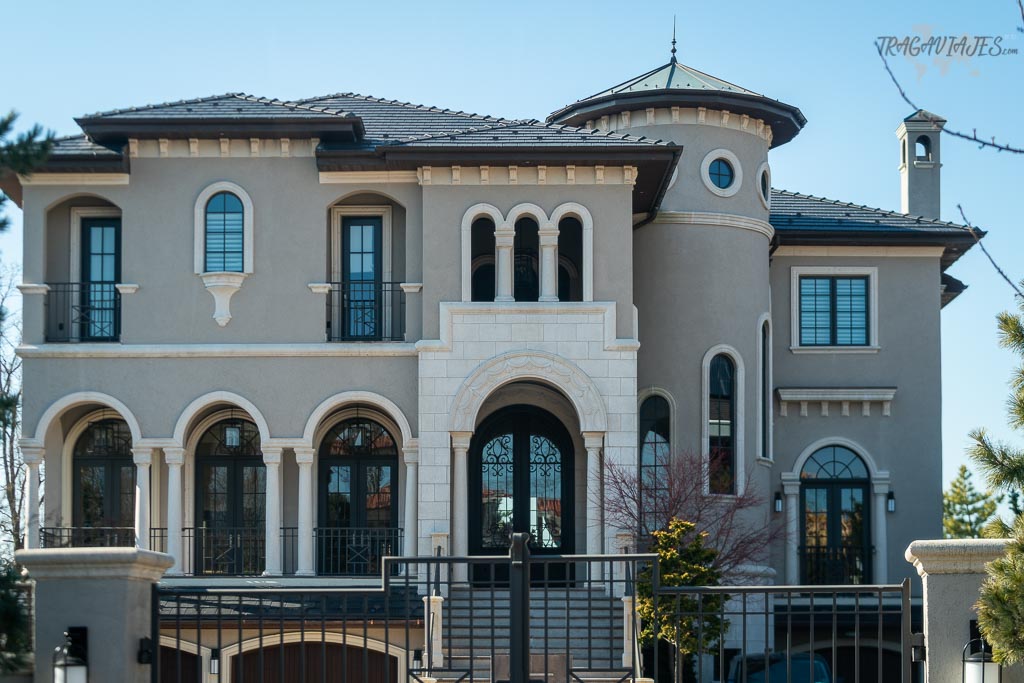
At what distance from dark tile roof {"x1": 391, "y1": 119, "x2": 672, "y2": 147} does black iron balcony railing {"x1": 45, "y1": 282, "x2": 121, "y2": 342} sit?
596cm

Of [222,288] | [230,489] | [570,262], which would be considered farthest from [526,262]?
[230,489]

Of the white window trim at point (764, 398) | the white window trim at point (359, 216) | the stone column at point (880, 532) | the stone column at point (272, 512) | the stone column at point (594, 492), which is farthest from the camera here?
the stone column at point (880, 532)

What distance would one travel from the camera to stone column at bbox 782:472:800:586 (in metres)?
29.8

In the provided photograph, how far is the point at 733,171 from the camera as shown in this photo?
29.0 meters

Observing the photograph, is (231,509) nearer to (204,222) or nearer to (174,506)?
(174,506)

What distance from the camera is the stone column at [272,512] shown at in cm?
2548

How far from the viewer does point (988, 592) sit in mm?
10250

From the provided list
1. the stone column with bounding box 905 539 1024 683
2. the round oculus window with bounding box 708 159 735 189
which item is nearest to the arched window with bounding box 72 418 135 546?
the round oculus window with bounding box 708 159 735 189

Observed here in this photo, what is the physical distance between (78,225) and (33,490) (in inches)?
191

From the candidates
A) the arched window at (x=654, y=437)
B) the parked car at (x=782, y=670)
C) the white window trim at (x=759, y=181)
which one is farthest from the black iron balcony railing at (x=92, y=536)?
the white window trim at (x=759, y=181)

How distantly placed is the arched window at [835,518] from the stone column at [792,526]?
0.18 meters

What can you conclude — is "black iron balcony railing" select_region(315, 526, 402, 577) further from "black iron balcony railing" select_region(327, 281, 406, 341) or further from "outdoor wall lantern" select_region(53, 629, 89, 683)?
"outdoor wall lantern" select_region(53, 629, 89, 683)

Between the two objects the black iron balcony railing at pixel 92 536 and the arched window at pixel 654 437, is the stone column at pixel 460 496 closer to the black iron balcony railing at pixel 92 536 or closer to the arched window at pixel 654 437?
the arched window at pixel 654 437

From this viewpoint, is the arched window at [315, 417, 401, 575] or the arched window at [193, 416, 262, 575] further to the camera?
the arched window at [315, 417, 401, 575]
